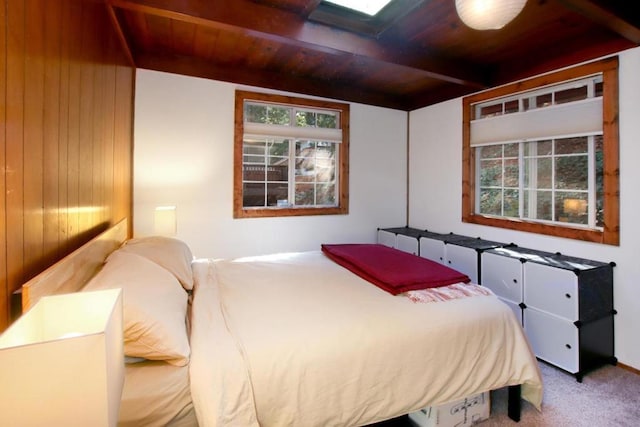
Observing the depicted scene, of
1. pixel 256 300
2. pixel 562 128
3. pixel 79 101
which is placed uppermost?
pixel 562 128

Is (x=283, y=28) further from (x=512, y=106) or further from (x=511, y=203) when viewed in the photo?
(x=511, y=203)

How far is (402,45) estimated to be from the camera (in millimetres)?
2977

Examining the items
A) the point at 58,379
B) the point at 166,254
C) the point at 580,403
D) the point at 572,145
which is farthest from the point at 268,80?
the point at 580,403

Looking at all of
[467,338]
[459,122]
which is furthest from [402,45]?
[467,338]

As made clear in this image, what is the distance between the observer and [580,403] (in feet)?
6.89

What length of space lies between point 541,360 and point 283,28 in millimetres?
3316

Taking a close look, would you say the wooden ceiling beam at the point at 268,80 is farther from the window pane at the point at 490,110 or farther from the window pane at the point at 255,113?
the window pane at the point at 490,110

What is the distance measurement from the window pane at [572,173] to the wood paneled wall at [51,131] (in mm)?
3697

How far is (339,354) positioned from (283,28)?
7.58 feet

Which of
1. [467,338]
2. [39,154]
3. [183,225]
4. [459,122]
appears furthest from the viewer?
[459,122]

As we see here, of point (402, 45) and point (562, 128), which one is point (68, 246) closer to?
point (402, 45)

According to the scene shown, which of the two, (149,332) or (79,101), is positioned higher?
(79,101)

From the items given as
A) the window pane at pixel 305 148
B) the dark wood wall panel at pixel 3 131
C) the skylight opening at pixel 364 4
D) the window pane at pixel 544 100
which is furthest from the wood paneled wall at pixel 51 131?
the window pane at pixel 544 100

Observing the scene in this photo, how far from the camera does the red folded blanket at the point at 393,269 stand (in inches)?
82.4
